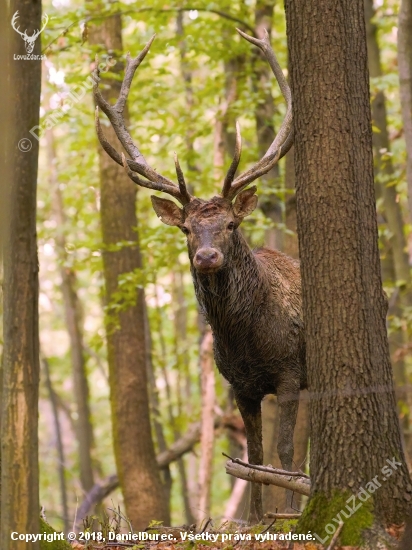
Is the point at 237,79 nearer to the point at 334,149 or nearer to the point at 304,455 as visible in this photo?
the point at 304,455

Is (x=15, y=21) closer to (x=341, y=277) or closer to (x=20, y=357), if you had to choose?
(x=20, y=357)

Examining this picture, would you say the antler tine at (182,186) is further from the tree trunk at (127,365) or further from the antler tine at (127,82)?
the tree trunk at (127,365)

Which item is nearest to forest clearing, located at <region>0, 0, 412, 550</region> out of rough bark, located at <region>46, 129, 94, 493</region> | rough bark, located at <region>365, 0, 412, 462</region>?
rough bark, located at <region>365, 0, 412, 462</region>

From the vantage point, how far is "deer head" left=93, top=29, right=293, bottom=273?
712cm

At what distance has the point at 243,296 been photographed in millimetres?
7668

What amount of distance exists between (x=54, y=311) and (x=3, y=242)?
73.2 ft

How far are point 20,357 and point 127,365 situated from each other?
6.79 m

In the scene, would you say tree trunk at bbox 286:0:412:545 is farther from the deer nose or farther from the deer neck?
the deer neck

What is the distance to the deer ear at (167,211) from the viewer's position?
773cm

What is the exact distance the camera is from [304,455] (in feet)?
31.4

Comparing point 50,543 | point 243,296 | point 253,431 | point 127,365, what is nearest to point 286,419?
point 253,431

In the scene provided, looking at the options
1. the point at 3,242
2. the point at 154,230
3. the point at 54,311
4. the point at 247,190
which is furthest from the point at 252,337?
the point at 54,311

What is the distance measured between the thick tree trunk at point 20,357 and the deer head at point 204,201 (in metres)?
1.92

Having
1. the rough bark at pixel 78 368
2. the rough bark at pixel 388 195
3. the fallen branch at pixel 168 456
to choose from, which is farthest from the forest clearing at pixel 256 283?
the rough bark at pixel 78 368
